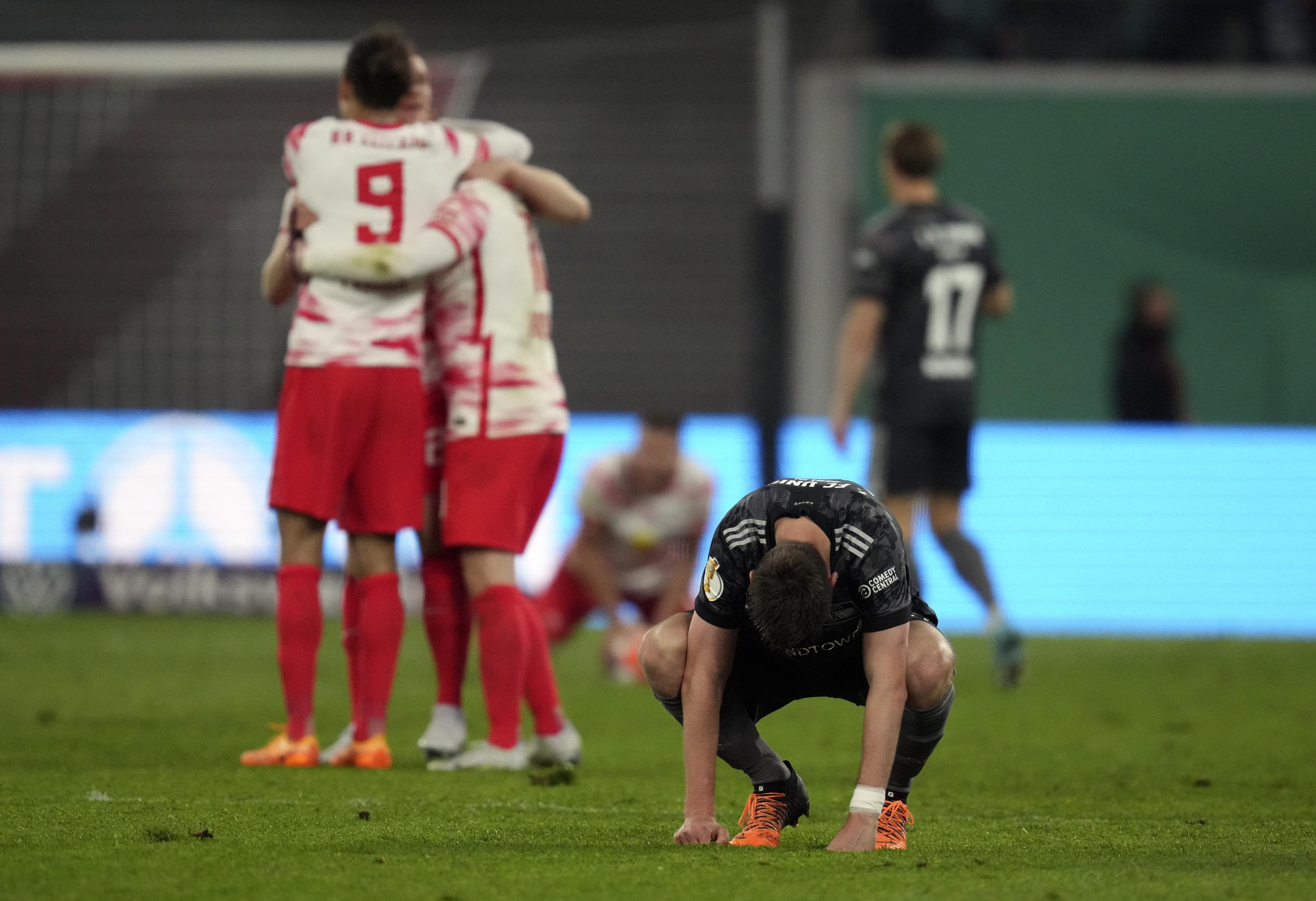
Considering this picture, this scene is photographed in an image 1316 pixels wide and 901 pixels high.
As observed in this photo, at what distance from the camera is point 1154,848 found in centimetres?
374

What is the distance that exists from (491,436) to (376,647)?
66 cm

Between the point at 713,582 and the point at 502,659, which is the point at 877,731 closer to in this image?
the point at 713,582

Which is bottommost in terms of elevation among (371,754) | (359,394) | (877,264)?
(371,754)

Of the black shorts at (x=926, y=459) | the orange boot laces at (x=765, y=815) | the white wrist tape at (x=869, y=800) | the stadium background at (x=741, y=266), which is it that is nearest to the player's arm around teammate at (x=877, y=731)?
the white wrist tape at (x=869, y=800)

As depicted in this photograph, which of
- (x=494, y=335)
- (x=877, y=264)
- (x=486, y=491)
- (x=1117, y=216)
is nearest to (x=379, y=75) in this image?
(x=494, y=335)

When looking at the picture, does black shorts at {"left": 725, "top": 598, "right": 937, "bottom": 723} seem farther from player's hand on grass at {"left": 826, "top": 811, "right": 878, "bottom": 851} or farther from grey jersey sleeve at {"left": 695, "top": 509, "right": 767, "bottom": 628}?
player's hand on grass at {"left": 826, "top": 811, "right": 878, "bottom": 851}

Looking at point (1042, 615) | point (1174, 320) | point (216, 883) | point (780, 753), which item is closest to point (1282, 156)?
point (1174, 320)

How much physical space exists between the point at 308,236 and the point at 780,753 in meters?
2.14

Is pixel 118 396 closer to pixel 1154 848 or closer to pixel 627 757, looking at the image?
pixel 627 757

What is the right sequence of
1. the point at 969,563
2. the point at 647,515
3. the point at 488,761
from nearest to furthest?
1. the point at 488,761
2. the point at 969,563
3. the point at 647,515

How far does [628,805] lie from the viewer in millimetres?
4363

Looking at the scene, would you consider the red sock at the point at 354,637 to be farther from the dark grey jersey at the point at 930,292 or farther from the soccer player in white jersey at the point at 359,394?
the dark grey jersey at the point at 930,292

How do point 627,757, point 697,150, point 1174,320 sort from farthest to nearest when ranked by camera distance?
point 697,150 → point 1174,320 → point 627,757

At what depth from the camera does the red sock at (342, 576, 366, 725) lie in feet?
16.4
